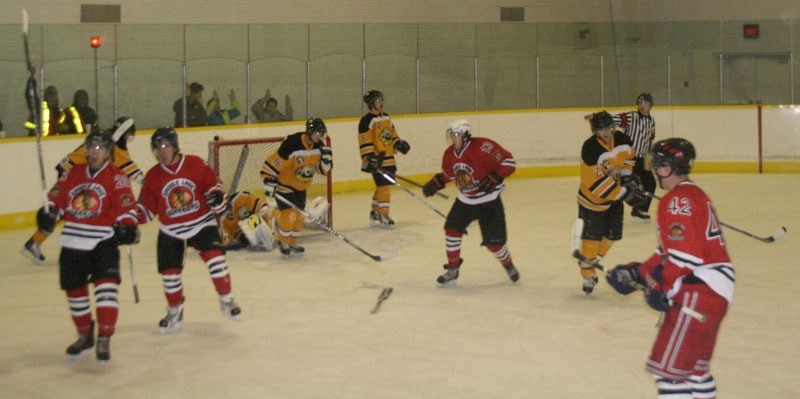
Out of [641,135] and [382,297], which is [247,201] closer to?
[382,297]

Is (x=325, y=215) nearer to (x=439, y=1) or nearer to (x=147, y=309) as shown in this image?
(x=147, y=309)

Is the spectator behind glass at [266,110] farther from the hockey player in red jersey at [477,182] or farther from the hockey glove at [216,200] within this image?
the hockey glove at [216,200]

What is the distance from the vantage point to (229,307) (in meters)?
6.68

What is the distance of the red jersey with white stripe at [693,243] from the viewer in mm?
4062

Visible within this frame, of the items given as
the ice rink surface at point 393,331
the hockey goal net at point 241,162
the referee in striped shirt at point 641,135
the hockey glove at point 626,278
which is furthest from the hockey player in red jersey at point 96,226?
the referee in striped shirt at point 641,135

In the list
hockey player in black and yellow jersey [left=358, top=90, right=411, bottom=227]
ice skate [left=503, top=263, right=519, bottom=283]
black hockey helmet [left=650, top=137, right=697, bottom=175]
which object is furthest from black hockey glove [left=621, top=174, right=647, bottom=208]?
hockey player in black and yellow jersey [left=358, top=90, right=411, bottom=227]

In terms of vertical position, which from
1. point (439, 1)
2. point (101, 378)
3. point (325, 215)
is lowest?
point (101, 378)

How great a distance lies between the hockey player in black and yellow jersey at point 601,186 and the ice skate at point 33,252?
441cm

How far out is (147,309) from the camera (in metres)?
7.20

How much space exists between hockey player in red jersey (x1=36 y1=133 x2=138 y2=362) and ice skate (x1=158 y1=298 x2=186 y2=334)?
0.71 meters

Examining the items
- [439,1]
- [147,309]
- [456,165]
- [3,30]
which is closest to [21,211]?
[3,30]

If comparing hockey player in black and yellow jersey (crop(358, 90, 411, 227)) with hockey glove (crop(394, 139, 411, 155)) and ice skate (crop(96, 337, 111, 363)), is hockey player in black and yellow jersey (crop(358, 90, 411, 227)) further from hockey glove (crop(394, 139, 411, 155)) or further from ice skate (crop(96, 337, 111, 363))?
ice skate (crop(96, 337, 111, 363))

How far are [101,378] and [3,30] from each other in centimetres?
693

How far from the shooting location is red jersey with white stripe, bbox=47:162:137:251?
5723mm
